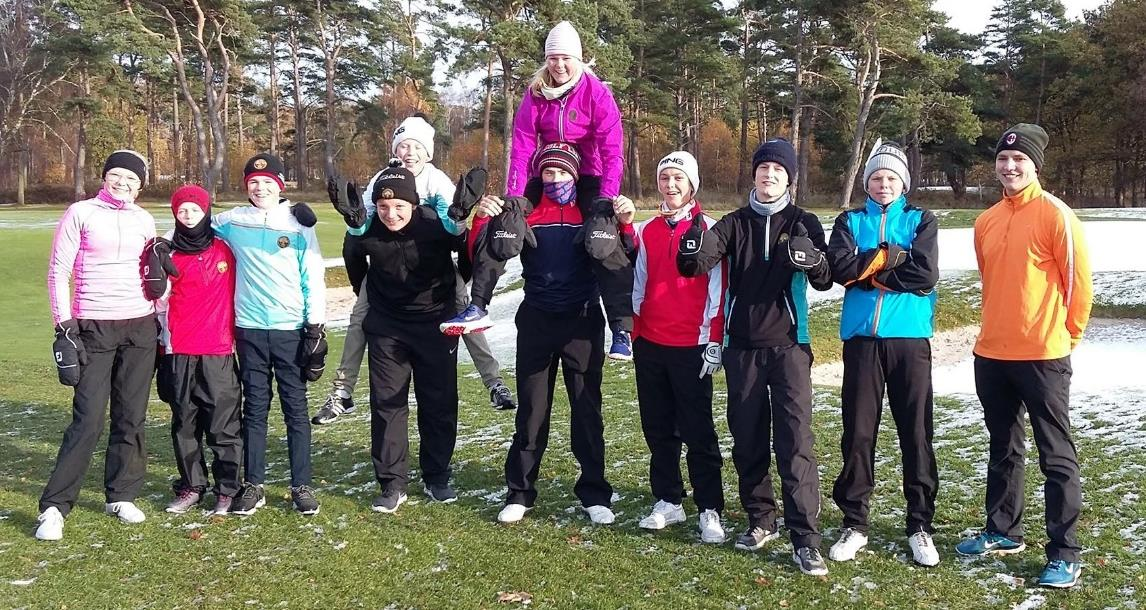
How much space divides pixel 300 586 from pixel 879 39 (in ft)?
127

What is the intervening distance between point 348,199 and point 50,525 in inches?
104

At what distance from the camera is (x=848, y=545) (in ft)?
14.5

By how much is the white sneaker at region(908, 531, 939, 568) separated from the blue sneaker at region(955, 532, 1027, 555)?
153 millimetres

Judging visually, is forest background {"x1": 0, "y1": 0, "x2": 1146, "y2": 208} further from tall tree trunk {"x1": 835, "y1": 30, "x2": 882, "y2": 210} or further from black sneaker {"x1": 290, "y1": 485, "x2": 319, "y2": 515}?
black sneaker {"x1": 290, "y1": 485, "x2": 319, "y2": 515}

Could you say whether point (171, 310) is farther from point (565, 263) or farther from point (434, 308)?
point (565, 263)

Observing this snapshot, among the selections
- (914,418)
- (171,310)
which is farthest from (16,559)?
(914,418)

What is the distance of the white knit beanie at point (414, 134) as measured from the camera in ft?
19.1

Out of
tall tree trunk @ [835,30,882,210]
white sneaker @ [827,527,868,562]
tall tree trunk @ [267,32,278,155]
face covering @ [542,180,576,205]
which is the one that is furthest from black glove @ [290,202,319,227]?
tall tree trunk @ [267,32,278,155]

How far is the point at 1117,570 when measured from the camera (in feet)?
13.5

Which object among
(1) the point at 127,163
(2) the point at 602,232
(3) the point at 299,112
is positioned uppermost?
(3) the point at 299,112

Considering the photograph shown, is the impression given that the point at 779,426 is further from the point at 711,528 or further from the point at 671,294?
the point at 671,294

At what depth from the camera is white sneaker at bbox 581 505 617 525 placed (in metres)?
5.09

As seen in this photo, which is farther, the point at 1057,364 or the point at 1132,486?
the point at 1132,486

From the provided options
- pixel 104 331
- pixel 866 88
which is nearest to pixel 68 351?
pixel 104 331
